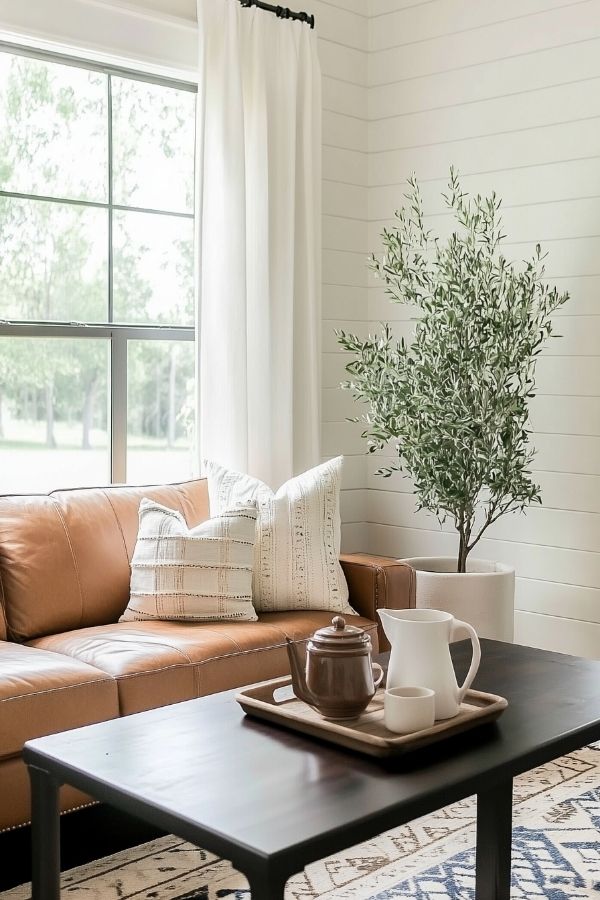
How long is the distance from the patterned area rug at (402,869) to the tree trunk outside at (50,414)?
159cm

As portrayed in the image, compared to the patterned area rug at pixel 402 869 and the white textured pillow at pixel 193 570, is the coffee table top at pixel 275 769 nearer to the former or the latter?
the patterned area rug at pixel 402 869

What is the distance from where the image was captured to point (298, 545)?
3416 millimetres

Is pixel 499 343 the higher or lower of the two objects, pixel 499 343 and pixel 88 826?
the higher

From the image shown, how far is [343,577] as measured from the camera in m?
3.49

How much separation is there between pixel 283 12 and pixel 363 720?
314cm

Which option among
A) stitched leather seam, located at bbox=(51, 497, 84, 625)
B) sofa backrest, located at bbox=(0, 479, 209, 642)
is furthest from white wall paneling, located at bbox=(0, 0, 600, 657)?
stitched leather seam, located at bbox=(51, 497, 84, 625)

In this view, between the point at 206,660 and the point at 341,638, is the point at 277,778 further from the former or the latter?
the point at 206,660

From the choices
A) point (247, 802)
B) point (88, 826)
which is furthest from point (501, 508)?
point (247, 802)

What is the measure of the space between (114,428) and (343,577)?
1.07 metres

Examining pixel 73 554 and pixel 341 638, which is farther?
pixel 73 554

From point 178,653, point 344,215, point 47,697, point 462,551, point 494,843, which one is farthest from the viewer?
point 344,215

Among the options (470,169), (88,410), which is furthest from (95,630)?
(470,169)

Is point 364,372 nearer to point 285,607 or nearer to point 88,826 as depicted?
point 285,607

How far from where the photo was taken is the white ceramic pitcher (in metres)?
1.91
